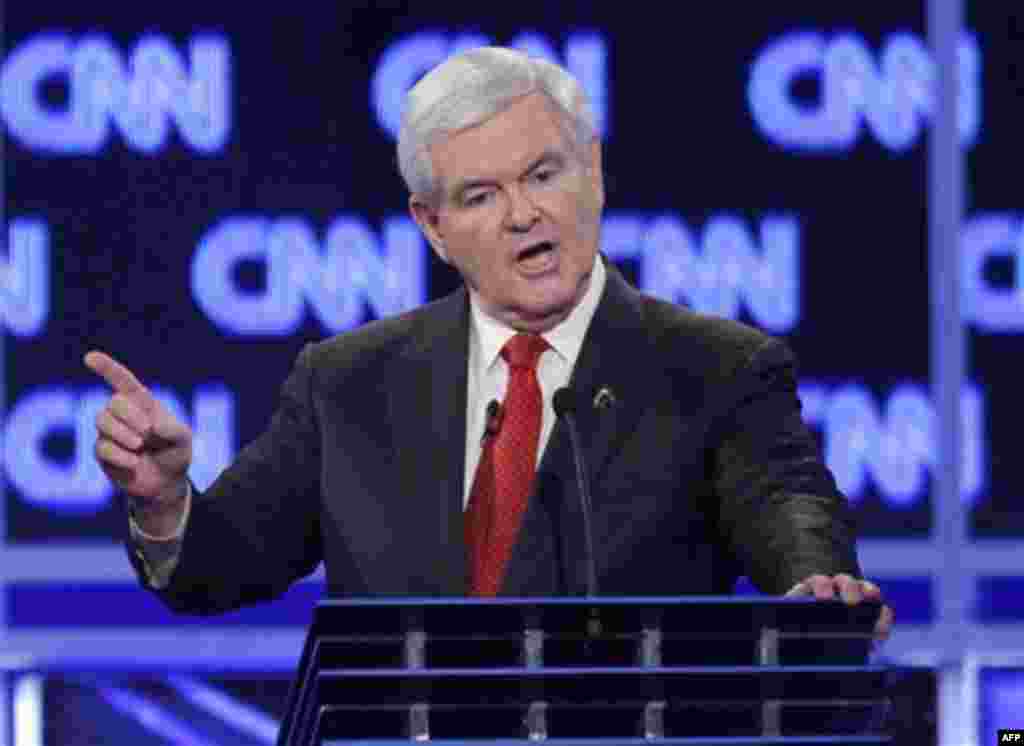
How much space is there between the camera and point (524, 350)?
2.83m

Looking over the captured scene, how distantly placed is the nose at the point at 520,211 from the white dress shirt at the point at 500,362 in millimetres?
127

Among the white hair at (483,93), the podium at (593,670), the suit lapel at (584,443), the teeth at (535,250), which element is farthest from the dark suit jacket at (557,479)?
the podium at (593,670)

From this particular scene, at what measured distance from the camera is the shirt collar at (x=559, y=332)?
9.36ft

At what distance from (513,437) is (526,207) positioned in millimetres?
231

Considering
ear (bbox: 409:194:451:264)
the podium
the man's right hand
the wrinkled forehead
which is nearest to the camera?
the podium

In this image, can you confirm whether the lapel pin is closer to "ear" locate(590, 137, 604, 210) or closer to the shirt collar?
the shirt collar

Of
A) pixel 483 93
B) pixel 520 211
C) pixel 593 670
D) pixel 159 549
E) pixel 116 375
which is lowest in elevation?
pixel 593 670

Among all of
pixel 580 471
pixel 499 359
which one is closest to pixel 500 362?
pixel 499 359

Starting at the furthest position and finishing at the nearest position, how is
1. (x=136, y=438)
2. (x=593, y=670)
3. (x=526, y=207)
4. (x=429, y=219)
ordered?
(x=429, y=219), (x=526, y=207), (x=136, y=438), (x=593, y=670)

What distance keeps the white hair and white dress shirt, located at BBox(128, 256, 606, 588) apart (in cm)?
18

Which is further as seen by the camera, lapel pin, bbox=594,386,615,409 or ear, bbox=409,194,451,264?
ear, bbox=409,194,451,264

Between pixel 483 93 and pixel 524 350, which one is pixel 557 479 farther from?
pixel 483 93

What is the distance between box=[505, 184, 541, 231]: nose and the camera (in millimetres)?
2779

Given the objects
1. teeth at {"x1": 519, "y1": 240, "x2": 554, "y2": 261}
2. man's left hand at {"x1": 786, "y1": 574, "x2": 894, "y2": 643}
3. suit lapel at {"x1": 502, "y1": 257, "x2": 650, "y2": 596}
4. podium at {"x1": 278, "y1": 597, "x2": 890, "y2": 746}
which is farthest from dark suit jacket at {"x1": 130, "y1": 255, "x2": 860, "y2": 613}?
podium at {"x1": 278, "y1": 597, "x2": 890, "y2": 746}
